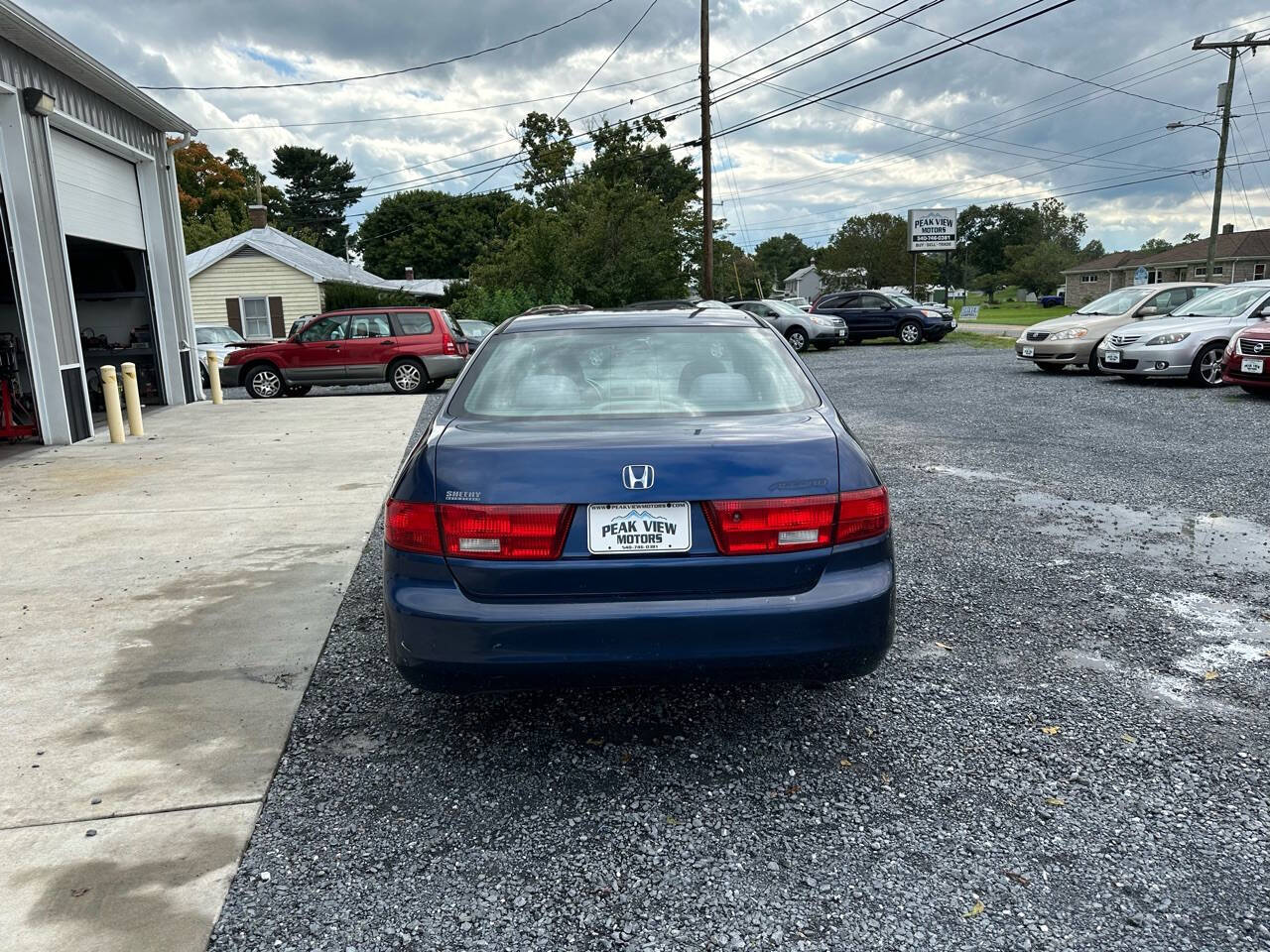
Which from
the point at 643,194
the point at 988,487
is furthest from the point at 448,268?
the point at 988,487

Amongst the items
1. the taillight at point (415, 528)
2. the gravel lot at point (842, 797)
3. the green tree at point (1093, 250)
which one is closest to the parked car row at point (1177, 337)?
the gravel lot at point (842, 797)

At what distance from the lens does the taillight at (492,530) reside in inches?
108

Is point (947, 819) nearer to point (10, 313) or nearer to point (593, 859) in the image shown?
point (593, 859)

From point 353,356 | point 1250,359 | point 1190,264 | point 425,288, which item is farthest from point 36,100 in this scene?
point 1190,264

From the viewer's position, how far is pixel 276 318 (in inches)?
1385

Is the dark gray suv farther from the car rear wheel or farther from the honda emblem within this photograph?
the honda emblem

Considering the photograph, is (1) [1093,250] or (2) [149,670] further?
(1) [1093,250]

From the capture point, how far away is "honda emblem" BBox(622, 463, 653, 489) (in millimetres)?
2760

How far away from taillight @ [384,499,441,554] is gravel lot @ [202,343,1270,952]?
809 mm

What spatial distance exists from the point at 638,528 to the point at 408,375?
15139 millimetres

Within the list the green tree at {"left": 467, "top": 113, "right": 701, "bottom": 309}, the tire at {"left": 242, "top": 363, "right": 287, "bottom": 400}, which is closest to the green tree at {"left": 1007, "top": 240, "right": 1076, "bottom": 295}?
the green tree at {"left": 467, "top": 113, "right": 701, "bottom": 309}

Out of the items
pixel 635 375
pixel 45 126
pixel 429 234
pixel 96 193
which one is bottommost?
pixel 635 375

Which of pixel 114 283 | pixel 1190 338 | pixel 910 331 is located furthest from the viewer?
pixel 910 331

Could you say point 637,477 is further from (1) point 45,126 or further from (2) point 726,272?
(2) point 726,272
